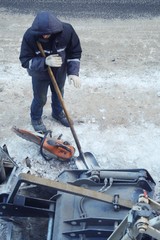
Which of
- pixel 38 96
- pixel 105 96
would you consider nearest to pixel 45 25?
pixel 38 96

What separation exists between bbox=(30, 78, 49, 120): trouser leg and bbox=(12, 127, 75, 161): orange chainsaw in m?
0.48

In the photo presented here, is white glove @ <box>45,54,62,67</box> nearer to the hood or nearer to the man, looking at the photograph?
the man

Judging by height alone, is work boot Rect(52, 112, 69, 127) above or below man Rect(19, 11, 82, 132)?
below

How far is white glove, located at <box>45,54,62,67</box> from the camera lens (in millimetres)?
4612

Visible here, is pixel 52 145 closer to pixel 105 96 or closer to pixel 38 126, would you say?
pixel 38 126

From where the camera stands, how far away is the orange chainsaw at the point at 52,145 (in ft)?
16.6

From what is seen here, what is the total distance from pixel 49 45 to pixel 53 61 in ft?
0.76

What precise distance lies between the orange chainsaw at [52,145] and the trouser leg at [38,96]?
479mm

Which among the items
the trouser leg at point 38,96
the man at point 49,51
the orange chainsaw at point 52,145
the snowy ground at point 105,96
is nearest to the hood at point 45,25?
the man at point 49,51

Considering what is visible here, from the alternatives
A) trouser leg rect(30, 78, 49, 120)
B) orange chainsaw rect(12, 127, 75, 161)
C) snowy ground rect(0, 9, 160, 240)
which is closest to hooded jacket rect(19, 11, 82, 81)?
trouser leg rect(30, 78, 49, 120)

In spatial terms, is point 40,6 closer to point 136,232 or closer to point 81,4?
point 81,4

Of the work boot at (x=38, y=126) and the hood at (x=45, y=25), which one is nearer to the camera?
the hood at (x=45, y=25)

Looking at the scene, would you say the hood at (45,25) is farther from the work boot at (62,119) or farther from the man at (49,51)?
the work boot at (62,119)

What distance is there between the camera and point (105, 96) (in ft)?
21.0
